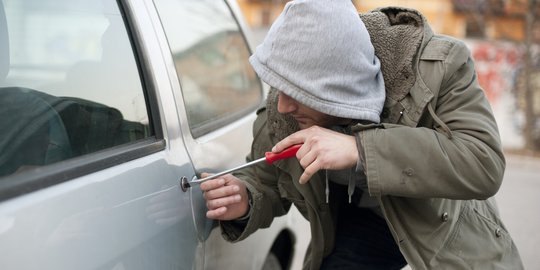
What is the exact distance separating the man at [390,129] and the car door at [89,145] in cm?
26

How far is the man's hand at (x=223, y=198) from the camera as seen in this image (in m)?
1.95

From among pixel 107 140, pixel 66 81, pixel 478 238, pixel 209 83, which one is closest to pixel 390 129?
pixel 478 238

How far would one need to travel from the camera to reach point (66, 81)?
1.73m

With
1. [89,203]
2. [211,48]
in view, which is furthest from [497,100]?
[89,203]

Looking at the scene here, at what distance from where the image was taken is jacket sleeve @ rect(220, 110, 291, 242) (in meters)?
2.10

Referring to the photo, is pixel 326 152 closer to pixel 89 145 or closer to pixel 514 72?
pixel 89 145

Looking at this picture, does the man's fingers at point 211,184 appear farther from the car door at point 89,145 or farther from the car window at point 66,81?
the car window at point 66,81

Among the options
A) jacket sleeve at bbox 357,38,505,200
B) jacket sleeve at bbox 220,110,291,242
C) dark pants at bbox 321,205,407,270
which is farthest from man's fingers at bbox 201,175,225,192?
dark pants at bbox 321,205,407,270

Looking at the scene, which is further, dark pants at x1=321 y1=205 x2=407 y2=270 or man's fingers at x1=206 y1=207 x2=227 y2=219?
dark pants at x1=321 y1=205 x2=407 y2=270

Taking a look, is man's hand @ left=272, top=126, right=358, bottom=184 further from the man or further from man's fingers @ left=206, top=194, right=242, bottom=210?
man's fingers @ left=206, top=194, right=242, bottom=210

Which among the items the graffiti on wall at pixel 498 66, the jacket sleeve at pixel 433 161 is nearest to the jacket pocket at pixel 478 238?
the jacket sleeve at pixel 433 161

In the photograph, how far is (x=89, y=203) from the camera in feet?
4.51

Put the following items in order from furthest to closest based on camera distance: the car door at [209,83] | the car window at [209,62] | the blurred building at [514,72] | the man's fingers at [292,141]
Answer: the blurred building at [514,72] → the car window at [209,62] → the car door at [209,83] → the man's fingers at [292,141]

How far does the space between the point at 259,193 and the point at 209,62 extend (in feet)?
2.80
